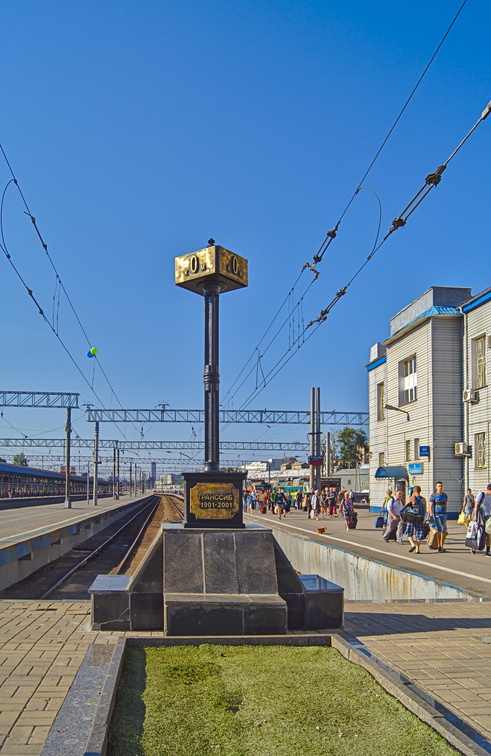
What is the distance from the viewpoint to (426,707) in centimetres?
434

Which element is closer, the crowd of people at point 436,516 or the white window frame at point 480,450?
the crowd of people at point 436,516

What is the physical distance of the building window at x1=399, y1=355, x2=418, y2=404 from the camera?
96.3 feet

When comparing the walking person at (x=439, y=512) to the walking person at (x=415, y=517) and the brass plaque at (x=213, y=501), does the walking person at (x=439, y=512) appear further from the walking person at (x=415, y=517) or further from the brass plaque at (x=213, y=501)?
the brass plaque at (x=213, y=501)

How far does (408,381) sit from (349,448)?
60.4 m

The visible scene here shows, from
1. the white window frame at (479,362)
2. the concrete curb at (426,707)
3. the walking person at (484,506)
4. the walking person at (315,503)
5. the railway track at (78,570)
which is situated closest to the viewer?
the concrete curb at (426,707)

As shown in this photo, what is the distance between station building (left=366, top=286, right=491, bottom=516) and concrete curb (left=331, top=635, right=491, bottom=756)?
66.0 feet

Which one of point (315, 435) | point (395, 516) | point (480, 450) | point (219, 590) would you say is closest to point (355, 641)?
point (219, 590)

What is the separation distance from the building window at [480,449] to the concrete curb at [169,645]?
66.4ft

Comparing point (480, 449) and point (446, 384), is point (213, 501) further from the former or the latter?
point (446, 384)

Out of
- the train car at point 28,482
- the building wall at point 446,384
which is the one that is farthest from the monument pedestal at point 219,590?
the train car at point 28,482

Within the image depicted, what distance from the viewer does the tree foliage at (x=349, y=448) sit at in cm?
8875

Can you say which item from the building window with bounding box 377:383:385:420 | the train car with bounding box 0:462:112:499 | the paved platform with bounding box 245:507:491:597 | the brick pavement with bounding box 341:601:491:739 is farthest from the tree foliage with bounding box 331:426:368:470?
the brick pavement with bounding box 341:601:491:739

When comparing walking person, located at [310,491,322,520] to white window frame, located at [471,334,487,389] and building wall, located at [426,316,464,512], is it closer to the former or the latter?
building wall, located at [426,316,464,512]

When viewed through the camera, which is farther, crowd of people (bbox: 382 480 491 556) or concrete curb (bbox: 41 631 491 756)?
crowd of people (bbox: 382 480 491 556)
